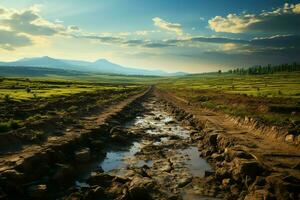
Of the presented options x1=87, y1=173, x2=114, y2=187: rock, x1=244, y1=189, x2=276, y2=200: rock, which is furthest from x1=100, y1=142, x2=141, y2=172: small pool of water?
x1=244, y1=189, x2=276, y2=200: rock

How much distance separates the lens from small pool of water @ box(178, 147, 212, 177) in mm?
25078

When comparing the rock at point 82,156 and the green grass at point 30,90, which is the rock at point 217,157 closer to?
the rock at point 82,156

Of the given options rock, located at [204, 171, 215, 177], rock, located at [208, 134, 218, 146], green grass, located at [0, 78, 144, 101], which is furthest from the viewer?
green grass, located at [0, 78, 144, 101]

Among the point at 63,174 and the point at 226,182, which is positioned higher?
the point at 63,174

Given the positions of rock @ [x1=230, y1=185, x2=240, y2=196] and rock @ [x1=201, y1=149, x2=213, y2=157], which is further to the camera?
rock @ [x1=201, y1=149, x2=213, y2=157]

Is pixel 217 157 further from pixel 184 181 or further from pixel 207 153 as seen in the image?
pixel 184 181

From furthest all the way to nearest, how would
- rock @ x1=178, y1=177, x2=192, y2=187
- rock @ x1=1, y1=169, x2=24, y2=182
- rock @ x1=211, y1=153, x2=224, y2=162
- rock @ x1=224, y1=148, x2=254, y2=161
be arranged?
rock @ x1=211, y1=153, x2=224, y2=162 < rock @ x1=224, y1=148, x2=254, y2=161 < rock @ x1=178, y1=177, x2=192, y2=187 < rock @ x1=1, y1=169, x2=24, y2=182

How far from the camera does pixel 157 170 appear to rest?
2477 cm

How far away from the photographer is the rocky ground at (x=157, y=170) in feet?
59.7

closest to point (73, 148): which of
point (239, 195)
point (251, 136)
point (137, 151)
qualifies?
point (137, 151)

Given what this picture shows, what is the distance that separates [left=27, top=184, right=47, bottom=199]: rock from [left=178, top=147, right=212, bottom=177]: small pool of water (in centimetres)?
1109

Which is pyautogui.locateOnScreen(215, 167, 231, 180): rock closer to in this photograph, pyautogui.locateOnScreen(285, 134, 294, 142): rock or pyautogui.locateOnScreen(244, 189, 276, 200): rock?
pyautogui.locateOnScreen(244, 189, 276, 200): rock

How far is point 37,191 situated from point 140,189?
19.1 feet

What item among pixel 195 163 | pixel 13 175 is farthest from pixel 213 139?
pixel 13 175
